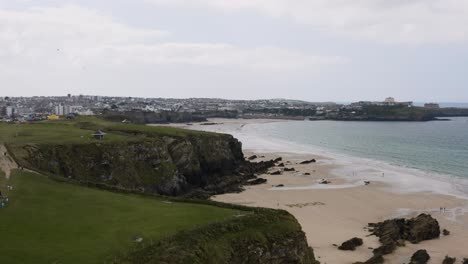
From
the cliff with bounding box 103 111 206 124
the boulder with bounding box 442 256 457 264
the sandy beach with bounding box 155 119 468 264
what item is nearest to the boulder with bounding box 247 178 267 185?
the sandy beach with bounding box 155 119 468 264

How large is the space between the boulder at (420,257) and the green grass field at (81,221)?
15.1 m

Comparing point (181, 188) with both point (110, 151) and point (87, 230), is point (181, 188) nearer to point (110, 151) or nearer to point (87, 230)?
point (110, 151)

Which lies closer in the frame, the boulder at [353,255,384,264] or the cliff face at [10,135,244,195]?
the boulder at [353,255,384,264]

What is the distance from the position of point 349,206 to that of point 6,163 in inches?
1263

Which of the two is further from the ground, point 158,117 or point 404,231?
point 158,117

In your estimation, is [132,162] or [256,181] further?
[256,181]

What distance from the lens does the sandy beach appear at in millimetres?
33809

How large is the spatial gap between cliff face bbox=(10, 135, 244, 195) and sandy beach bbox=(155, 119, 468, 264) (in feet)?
18.9

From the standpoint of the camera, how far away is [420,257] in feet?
103

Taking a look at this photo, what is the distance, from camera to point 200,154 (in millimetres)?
62281

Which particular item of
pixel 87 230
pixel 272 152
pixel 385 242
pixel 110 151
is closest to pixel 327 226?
pixel 385 242

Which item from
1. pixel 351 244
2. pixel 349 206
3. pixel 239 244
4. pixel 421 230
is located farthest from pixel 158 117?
pixel 239 244

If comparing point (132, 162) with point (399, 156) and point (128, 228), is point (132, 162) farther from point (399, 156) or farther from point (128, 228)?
point (399, 156)

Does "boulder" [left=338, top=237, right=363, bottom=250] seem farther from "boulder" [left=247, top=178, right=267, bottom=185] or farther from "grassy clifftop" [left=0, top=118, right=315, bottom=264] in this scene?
"boulder" [left=247, top=178, right=267, bottom=185]
